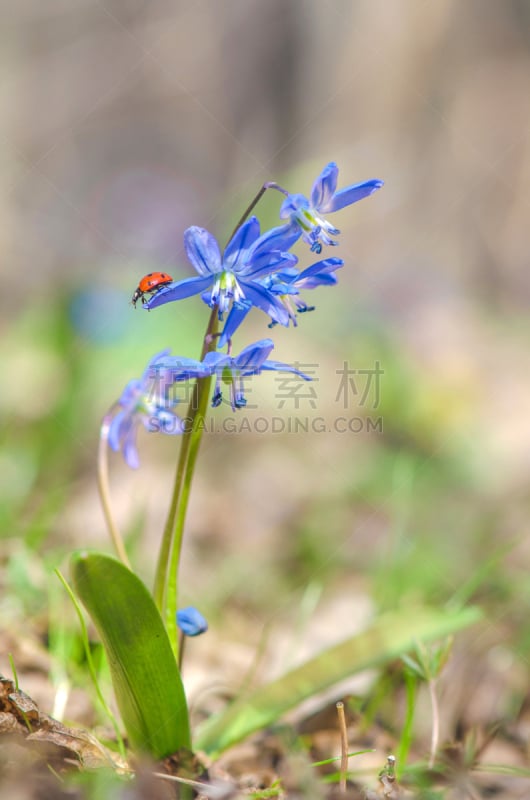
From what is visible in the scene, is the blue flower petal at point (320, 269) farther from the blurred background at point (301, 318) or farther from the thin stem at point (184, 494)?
the blurred background at point (301, 318)

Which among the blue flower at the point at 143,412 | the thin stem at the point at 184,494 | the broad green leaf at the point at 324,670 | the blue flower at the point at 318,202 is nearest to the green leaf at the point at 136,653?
the thin stem at the point at 184,494

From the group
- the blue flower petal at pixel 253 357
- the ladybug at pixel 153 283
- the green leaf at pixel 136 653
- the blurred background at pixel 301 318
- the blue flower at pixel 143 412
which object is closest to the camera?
the green leaf at pixel 136 653

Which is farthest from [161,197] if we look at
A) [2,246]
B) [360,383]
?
[360,383]

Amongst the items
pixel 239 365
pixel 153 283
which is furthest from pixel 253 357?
pixel 153 283

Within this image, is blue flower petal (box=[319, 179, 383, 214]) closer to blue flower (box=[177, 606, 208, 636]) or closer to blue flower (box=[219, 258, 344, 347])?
blue flower (box=[219, 258, 344, 347])

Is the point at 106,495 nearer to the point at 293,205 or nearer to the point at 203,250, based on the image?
the point at 203,250
